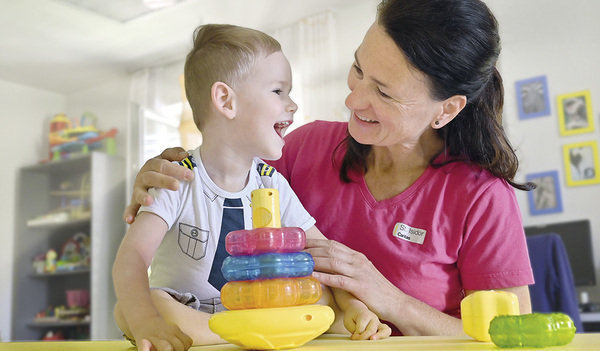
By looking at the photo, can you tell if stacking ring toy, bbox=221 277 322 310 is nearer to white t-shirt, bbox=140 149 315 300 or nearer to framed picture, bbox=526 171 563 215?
white t-shirt, bbox=140 149 315 300

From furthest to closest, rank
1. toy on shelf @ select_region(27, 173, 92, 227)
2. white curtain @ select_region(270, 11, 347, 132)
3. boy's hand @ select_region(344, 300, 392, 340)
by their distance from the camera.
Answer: toy on shelf @ select_region(27, 173, 92, 227), white curtain @ select_region(270, 11, 347, 132), boy's hand @ select_region(344, 300, 392, 340)

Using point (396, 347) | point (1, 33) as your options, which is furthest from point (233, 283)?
point (1, 33)

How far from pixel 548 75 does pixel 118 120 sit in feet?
13.5

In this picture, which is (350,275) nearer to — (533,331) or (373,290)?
(373,290)

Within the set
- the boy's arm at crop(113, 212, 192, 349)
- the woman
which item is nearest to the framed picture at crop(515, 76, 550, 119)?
the woman

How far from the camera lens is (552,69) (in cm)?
405

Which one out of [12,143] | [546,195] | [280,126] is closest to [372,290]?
[280,126]

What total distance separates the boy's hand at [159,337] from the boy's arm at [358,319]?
26 cm

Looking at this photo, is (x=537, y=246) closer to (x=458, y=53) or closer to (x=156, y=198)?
(x=458, y=53)

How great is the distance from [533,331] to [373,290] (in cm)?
44

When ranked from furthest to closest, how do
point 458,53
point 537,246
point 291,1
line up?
point 291,1, point 537,246, point 458,53

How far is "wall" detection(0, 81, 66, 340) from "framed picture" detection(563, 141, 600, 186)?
502cm

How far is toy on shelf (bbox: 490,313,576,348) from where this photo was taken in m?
0.63

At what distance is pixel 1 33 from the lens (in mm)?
5020
